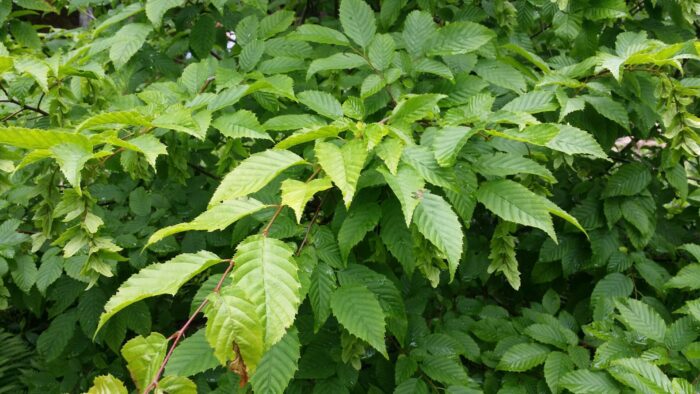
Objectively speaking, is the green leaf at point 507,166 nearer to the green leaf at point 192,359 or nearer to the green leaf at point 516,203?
the green leaf at point 516,203

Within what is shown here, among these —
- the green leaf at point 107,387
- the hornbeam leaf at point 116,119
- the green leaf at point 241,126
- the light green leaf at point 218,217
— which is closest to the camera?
the green leaf at point 107,387

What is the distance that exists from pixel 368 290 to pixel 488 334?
0.92 metres

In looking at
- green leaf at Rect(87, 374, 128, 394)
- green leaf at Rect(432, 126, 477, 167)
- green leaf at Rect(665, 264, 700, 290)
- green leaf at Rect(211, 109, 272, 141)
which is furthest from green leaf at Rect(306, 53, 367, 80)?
green leaf at Rect(665, 264, 700, 290)

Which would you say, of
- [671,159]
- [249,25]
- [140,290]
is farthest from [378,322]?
[249,25]

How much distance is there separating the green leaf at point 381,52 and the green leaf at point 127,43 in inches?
29.9

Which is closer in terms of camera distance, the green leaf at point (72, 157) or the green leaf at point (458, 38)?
the green leaf at point (72, 157)

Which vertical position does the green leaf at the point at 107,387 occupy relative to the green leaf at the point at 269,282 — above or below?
below

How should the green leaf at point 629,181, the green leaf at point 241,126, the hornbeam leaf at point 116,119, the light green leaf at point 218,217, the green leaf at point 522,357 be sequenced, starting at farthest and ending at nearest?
the green leaf at point 629,181
the green leaf at point 522,357
the green leaf at point 241,126
the hornbeam leaf at point 116,119
the light green leaf at point 218,217

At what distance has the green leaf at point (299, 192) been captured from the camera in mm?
1031

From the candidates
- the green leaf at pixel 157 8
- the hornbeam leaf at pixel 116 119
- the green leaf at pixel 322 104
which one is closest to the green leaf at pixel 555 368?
the green leaf at pixel 322 104

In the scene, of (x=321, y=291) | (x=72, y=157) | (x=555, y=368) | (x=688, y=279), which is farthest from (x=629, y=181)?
(x=72, y=157)

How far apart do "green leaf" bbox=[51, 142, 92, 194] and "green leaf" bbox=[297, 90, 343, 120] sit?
589mm

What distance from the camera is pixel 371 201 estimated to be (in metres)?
1.35

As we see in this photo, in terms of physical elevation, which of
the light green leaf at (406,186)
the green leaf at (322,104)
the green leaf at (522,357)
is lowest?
the green leaf at (522,357)
